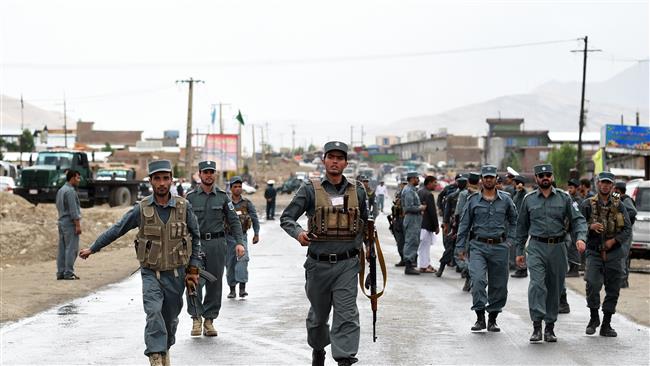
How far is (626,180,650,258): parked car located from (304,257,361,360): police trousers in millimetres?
14623

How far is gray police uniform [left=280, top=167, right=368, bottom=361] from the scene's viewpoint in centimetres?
911

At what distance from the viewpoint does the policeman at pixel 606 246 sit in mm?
12961

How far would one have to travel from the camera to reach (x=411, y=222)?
21.1 meters

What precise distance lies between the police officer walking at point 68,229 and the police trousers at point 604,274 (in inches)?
383

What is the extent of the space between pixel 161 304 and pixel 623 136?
3808 cm

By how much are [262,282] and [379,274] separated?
2485 millimetres

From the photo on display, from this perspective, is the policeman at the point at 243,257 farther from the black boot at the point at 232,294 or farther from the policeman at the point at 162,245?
the policeman at the point at 162,245

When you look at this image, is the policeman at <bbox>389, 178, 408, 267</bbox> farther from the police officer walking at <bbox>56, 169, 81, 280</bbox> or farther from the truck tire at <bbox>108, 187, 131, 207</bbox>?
the truck tire at <bbox>108, 187, 131, 207</bbox>

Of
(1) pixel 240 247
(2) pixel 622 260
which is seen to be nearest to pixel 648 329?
(2) pixel 622 260

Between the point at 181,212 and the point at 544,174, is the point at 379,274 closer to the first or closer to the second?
the point at 544,174

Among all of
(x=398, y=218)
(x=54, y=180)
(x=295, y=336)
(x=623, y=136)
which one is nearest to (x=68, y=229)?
(x=398, y=218)

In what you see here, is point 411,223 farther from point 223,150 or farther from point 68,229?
point 223,150

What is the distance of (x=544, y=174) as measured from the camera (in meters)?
12.4

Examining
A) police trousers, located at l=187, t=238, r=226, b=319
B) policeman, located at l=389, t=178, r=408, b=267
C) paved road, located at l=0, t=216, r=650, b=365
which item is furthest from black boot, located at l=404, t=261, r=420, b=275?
police trousers, located at l=187, t=238, r=226, b=319
